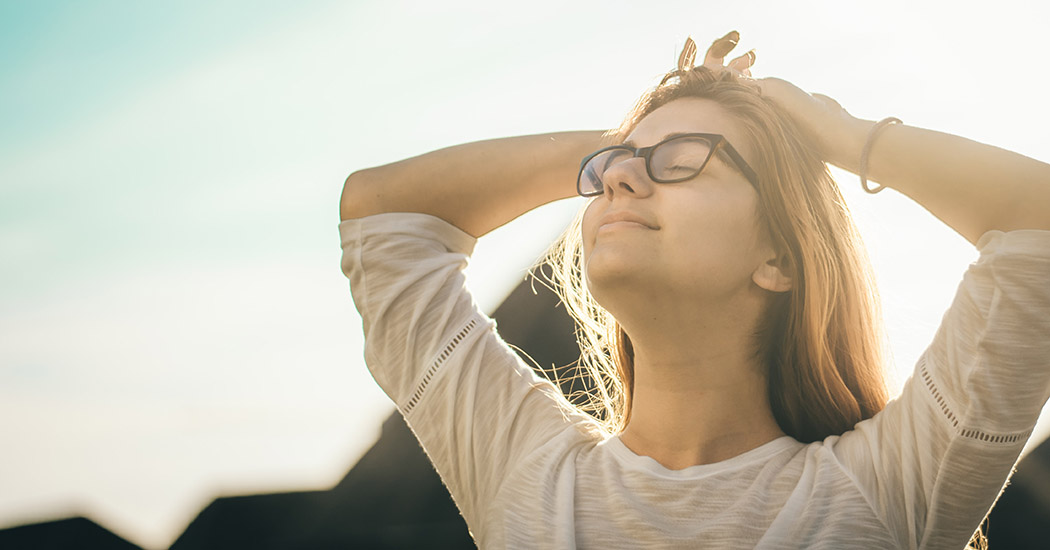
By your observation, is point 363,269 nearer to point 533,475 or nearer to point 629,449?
point 533,475

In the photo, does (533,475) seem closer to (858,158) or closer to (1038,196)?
(858,158)

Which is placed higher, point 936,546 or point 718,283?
point 718,283

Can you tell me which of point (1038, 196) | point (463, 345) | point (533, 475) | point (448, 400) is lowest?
point (533, 475)

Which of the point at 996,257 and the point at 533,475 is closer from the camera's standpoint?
the point at 996,257

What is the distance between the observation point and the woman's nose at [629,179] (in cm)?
199

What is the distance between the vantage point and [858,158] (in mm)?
1865

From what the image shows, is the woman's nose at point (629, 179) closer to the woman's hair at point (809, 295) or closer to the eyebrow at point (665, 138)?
the eyebrow at point (665, 138)

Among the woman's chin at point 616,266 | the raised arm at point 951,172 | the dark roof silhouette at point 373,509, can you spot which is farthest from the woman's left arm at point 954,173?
the dark roof silhouette at point 373,509

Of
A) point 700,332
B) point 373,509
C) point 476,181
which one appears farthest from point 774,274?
point 373,509

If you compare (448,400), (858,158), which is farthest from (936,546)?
(448,400)

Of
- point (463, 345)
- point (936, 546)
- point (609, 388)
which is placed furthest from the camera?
point (609, 388)

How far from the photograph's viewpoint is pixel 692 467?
6.36ft

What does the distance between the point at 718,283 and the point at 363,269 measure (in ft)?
3.22

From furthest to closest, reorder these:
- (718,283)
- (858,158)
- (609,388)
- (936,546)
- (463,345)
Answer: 1. (609,388)
2. (463,345)
3. (718,283)
4. (858,158)
5. (936,546)
